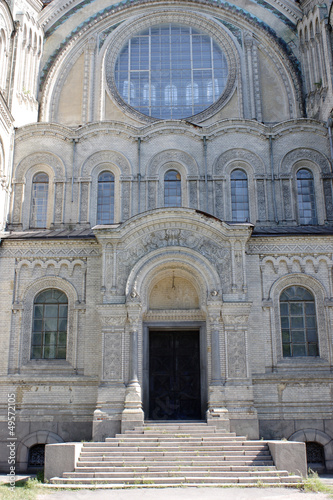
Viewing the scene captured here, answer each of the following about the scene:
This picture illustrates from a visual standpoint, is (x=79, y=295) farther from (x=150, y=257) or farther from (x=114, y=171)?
(x=114, y=171)

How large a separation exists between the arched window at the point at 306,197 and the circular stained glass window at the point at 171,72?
5901mm

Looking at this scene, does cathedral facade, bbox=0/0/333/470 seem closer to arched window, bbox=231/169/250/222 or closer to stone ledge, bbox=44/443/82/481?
arched window, bbox=231/169/250/222

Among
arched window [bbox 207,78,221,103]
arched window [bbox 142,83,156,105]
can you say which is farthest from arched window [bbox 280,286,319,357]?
arched window [bbox 142,83,156,105]

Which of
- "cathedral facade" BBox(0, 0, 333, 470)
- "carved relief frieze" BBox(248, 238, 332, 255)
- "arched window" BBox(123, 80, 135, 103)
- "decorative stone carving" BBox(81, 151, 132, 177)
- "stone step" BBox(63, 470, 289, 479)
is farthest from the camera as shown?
"arched window" BBox(123, 80, 135, 103)

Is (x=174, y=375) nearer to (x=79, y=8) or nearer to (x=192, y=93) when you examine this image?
(x=192, y=93)

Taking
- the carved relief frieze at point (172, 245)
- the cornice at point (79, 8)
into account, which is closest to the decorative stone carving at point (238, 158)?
the carved relief frieze at point (172, 245)

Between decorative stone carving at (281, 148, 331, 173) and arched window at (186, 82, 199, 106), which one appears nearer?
decorative stone carving at (281, 148, 331, 173)

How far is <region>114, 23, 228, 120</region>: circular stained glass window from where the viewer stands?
25562 millimetres

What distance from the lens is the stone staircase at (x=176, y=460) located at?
14.3m

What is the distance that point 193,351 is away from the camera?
19.6 metres

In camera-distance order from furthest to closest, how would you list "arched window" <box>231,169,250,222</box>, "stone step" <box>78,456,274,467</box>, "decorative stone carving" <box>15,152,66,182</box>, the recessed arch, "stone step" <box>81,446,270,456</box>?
"decorative stone carving" <box>15,152,66,182</box>
"arched window" <box>231,169,250,222</box>
the recessed arch
"stone step" <box>81,446,270,456</box>
"stone step" <box>78,456,274,467</box>

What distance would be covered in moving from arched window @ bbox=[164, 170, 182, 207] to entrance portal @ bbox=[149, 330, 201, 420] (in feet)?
17.2

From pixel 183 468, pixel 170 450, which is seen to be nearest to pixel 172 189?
pixel 170 450

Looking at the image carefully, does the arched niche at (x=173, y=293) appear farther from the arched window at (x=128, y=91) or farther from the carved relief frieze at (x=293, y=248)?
the arched window at (x=128, y=91)
